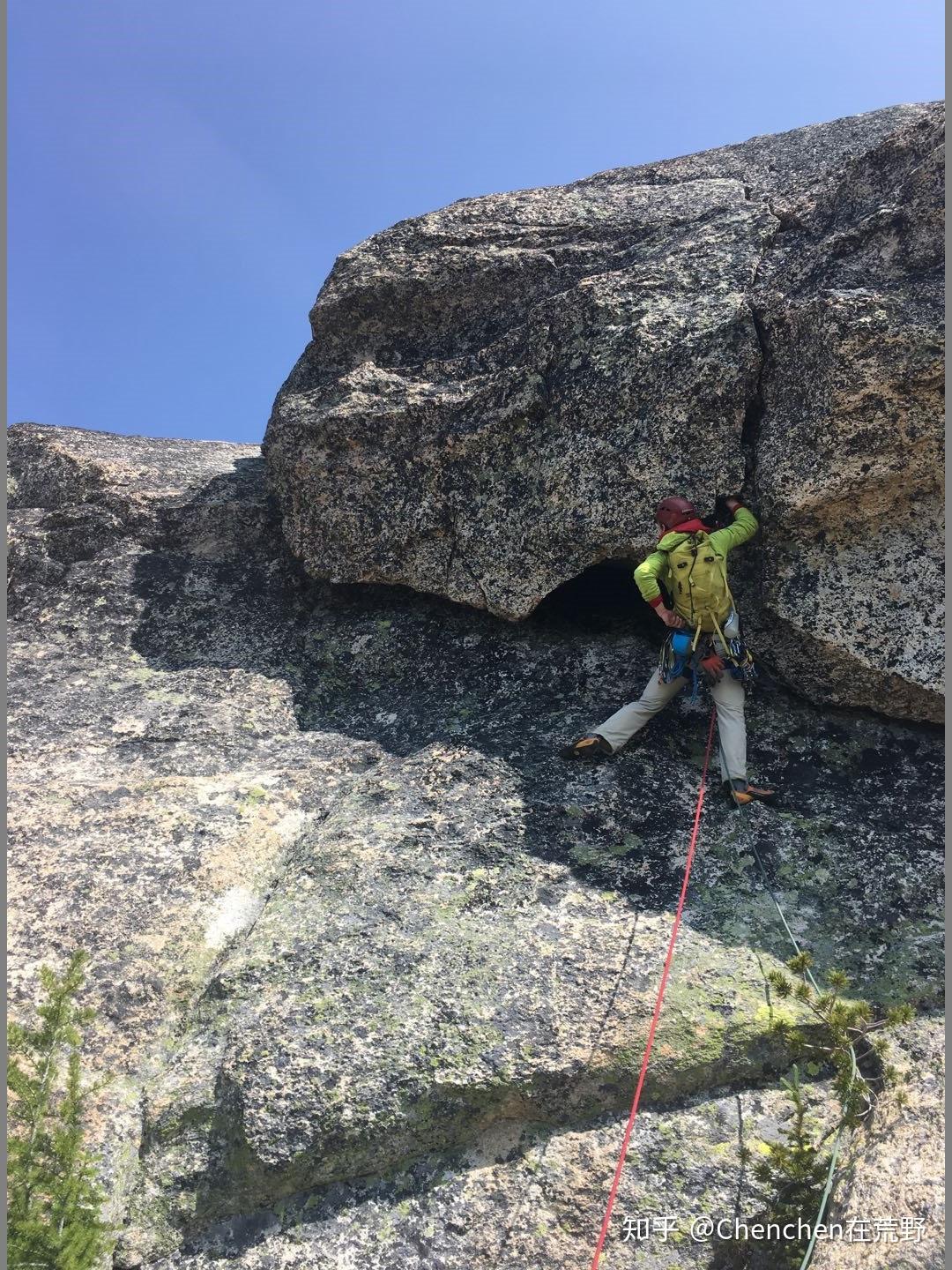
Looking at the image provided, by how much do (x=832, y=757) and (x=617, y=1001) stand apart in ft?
9.65

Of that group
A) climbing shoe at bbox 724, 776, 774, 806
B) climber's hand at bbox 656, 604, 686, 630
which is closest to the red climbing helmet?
climber's hand at bbox 656, 604, 686, 630

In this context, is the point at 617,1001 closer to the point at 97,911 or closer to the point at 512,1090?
the point at 512,1090

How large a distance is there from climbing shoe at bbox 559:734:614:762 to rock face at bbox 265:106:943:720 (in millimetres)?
1664

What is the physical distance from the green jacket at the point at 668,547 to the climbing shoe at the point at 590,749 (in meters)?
1.23

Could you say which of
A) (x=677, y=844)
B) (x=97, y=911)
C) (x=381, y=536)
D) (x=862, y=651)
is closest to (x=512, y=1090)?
(x=677, y=844)

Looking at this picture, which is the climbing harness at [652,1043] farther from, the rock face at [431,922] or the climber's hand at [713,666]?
the climber's hand at [713,666]

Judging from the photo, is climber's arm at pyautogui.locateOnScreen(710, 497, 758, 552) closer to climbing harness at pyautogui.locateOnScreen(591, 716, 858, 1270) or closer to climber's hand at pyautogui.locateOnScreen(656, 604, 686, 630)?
climber's hand at pyautogui.locateOnScreen(656, 604, 686, 630)

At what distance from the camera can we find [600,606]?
28.9ft

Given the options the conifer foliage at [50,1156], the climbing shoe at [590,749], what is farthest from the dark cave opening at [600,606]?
the conifer foliage at [50,1156]

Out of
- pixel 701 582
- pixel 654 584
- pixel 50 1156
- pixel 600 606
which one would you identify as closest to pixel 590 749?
pixel 654 584

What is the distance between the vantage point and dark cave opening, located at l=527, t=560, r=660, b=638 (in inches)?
331

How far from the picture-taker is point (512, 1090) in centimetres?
498

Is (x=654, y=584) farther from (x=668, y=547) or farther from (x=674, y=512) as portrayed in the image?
(x=674, y=512)

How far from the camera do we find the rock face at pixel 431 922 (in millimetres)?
4809
